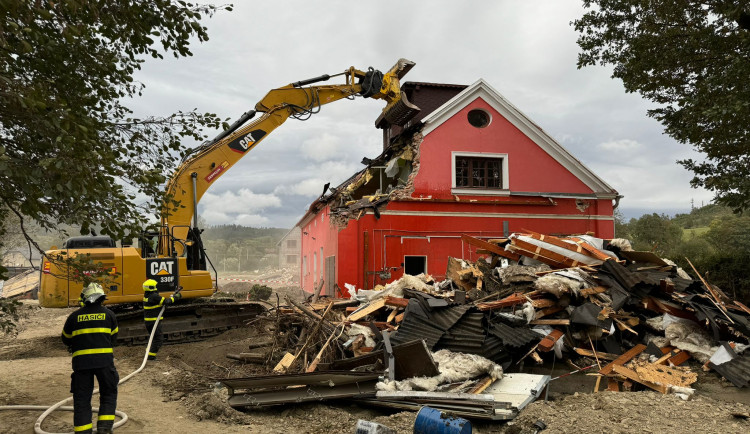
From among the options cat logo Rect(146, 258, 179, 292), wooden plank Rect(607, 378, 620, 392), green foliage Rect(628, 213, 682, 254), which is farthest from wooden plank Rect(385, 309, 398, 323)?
green foliage Rect(628, 213, 682, 254)

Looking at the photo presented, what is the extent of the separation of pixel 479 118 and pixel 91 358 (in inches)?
594

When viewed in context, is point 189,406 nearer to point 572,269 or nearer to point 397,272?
point 572,269

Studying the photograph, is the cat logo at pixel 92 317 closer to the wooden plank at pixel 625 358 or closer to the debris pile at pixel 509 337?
the debris pile at pixel 509 337

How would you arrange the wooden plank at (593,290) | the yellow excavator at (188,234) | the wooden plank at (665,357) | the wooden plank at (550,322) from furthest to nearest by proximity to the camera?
the yellow excavator at (188,234), the wooden plank at (593,290), the wooden plank at (550,322), the wooden plank at (665,357)

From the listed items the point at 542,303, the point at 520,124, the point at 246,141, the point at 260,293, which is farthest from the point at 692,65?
the point at 260,293

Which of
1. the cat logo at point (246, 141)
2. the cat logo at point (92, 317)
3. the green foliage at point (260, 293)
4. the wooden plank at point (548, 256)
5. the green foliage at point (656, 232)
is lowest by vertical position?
the green foliage at point (260, 293)

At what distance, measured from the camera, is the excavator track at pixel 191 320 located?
11641mm

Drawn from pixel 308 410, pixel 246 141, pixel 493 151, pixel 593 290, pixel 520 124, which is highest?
pixel 520 124

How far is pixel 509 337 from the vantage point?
845 cm

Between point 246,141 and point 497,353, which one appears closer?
point 497,353

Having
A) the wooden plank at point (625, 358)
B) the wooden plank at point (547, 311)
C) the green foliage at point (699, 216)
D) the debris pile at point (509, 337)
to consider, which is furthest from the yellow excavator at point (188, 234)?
the green foliage at point (699, 216)

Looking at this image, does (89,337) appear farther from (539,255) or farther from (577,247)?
(577,247)

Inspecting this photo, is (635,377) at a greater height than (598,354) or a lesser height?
lesser

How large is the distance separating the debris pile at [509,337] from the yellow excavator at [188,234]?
2846 millimetres
